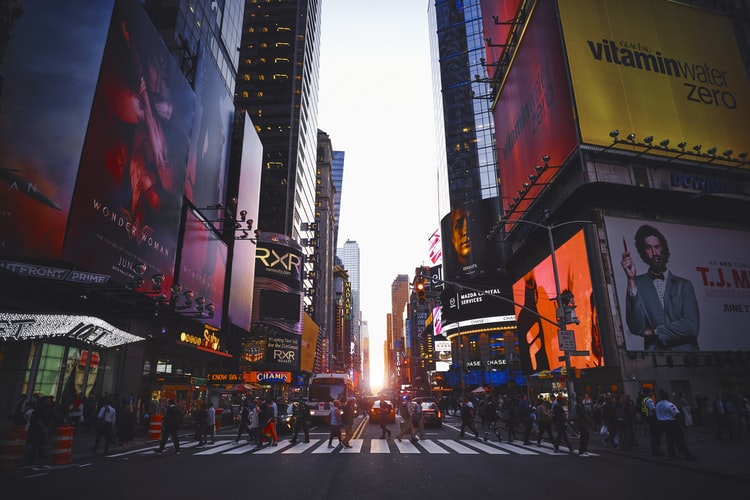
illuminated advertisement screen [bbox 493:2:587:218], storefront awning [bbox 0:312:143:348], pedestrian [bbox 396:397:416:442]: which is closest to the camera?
storefront awning [bbox 0:312:143:348]

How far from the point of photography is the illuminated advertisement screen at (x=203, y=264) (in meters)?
30.9

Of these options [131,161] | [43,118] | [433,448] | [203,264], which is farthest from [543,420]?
[203,264]

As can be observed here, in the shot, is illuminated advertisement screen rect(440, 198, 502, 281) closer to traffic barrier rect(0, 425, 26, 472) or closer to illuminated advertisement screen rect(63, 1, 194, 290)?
illuminated advertisement screen rect(63, 1, 194, 290)

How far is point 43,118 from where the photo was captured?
17.8 meters

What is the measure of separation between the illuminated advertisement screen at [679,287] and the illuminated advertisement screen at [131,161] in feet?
98.3

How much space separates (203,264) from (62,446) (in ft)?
72.9

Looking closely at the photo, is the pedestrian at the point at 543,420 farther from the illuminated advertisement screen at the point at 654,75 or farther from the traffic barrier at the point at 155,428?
the illuminated advertisement screen at the point at 654,75

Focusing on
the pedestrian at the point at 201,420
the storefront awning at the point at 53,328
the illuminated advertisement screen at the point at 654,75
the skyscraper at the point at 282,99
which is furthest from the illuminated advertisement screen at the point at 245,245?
the skyscraper at the point at 282,99

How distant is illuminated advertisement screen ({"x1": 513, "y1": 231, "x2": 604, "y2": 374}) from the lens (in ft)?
93.5

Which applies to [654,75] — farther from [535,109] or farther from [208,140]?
[208,140]

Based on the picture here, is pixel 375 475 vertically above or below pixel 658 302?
below

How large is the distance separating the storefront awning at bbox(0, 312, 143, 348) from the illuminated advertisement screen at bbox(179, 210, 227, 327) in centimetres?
909

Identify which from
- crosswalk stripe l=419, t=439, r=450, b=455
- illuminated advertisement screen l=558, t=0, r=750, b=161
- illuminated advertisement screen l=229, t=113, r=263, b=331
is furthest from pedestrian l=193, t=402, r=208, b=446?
illuminated advertisement screen l=558, t=0, r=750, b=161

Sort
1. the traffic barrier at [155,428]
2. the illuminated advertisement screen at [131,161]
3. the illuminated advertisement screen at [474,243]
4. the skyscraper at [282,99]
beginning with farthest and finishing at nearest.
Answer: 1. the skyscraper at [282,99]
2. the illuminated advertisement screen at [474,243]
3. the illuminated advertisement screen at [131,161]
4. the traffic barrier at [155,428]
